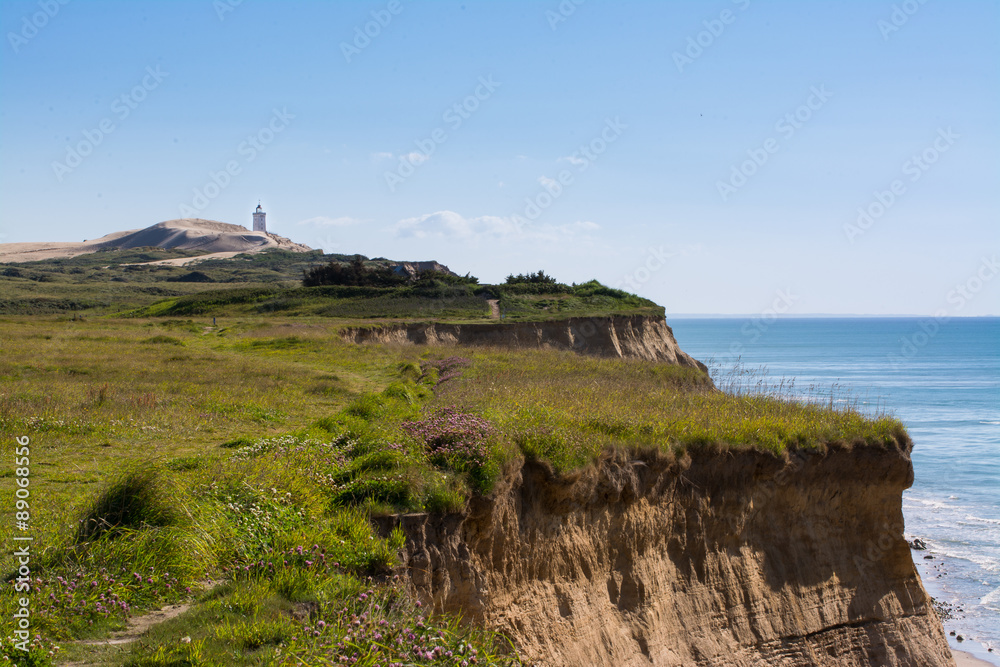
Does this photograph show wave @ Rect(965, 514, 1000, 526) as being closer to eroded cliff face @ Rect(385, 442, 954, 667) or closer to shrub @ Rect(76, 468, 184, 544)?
eroded cliff face @ Rect(385, 442, 954, 667)

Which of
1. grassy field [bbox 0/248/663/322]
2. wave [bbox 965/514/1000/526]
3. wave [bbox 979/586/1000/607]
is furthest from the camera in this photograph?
grassy field [bbox 0/248/663/322]

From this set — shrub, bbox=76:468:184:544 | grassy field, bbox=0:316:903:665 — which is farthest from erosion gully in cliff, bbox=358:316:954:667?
shrub, bbox=76:468:184:544

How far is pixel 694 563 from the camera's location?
39.0 ft

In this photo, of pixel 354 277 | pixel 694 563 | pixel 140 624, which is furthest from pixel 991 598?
pixel 354 277

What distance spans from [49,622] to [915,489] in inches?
1455

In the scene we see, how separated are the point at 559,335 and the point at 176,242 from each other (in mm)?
159075

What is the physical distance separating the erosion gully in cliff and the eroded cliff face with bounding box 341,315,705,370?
81.5 ft

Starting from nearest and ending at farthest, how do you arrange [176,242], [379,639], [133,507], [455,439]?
[379,639], [133,507], [455,439], [176,242]

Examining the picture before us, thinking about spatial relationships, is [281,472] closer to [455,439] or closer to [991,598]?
[455,439]

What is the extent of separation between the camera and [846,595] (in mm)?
13148

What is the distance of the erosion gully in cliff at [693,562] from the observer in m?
9.35

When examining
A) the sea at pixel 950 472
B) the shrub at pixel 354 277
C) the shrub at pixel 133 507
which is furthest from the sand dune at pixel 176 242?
the shrub at pixel 133 507

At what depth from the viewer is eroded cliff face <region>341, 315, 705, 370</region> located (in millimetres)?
38531

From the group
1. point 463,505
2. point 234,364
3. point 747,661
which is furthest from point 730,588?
point 234,364
